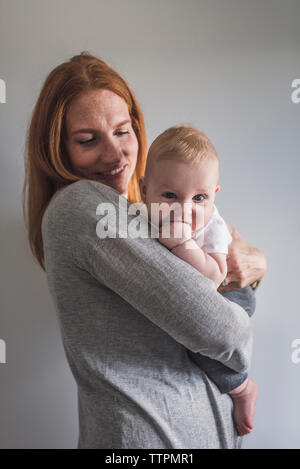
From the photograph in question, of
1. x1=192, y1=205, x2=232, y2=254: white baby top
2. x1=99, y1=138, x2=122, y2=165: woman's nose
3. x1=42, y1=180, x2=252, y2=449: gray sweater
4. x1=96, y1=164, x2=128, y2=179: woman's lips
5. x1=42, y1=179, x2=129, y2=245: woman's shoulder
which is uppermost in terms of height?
x1=99, y1=138, x2=122, y2=165: woman's nose

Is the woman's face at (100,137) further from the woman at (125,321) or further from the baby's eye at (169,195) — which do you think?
the baby's eye at (169,195)

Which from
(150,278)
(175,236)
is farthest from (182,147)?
(150,278)

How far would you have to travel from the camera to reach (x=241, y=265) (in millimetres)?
1159

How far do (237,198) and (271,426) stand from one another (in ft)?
3.27

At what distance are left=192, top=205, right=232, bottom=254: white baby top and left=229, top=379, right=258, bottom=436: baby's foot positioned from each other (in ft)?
1.25

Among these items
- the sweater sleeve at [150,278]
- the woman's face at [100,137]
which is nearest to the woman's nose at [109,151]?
the woman's face at [100,137]

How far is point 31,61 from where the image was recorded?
1383 millimetres

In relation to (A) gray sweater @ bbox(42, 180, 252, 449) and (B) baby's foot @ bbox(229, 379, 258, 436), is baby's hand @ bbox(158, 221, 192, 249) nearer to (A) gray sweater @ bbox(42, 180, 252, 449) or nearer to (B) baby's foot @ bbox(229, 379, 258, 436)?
(A) gray sweater @ bbox(42, 180, 252, 449)

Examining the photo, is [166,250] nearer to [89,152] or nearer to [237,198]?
[89,152]

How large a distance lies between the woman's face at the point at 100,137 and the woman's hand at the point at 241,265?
38cm

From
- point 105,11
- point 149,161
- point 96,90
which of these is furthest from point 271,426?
point 105,11

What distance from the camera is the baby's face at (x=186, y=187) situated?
0.95 meters

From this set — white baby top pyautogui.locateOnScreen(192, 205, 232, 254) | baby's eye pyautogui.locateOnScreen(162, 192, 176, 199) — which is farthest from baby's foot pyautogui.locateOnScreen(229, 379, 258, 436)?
baby's eye pyautogui.locateOnScreen(162, 192, 176, 199)

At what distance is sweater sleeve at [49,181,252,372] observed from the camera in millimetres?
827
